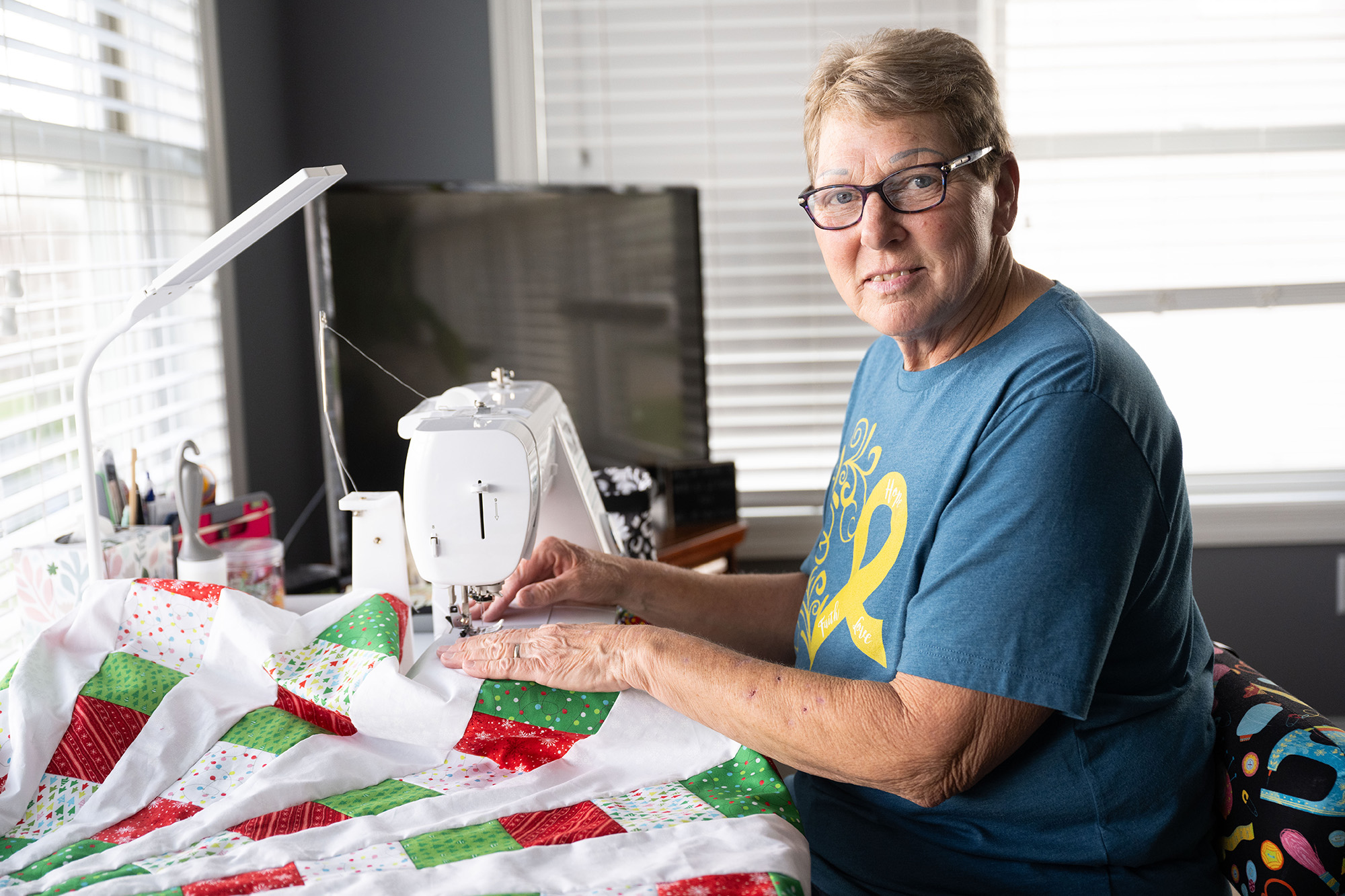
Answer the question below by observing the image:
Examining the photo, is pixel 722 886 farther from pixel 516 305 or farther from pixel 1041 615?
pixel 516 305

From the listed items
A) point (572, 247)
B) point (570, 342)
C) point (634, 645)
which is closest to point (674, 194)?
point (572, 247)

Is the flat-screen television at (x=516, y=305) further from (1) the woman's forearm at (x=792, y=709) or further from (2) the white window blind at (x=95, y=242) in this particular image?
(1) the woman's forearm at (x=792, y=709)

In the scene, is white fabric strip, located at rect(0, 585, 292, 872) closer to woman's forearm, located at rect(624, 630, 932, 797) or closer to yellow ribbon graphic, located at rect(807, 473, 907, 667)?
woman's forearm, located at rect(624, 630, 932, 797)

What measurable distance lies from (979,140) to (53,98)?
148 cm

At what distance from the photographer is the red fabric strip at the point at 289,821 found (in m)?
0.87

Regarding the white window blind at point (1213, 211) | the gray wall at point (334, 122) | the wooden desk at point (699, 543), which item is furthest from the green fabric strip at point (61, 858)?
the white window blind at point (1213, 211)

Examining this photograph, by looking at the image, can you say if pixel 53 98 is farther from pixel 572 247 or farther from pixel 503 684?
pixel 503 684

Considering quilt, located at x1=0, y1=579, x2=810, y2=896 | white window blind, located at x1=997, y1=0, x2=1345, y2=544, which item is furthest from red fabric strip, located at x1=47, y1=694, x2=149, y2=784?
white window blind, located at x1=997, y1=0, x2=1345, y2=544

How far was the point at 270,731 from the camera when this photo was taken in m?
1.02

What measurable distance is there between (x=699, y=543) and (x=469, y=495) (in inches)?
45.5

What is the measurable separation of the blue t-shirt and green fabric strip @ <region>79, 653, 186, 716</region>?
2.47 feet

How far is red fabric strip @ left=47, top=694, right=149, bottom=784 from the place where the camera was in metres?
0.95

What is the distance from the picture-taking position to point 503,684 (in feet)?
3.56

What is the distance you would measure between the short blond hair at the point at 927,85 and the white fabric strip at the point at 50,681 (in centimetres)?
98
